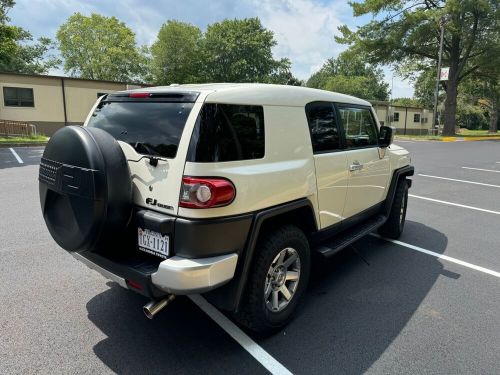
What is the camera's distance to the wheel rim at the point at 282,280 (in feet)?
9.45

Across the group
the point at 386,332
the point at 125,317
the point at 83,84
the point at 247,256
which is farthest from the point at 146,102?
the point at 83,84

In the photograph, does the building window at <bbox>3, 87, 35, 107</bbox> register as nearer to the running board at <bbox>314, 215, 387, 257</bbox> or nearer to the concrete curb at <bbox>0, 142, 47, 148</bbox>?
the concrete curb at <bbox>0, 142, 47, 148</bbox>

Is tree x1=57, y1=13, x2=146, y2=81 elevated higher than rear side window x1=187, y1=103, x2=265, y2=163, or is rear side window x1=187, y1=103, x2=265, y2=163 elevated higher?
tree x1=57, y1=13, x2=146, y2=81

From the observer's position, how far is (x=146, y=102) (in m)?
2.82

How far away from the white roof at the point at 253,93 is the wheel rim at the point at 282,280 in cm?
117

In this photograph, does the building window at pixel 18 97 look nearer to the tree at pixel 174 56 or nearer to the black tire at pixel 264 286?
the tree at pixel 174 56

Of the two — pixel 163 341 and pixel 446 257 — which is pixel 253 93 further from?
pixel 446 257

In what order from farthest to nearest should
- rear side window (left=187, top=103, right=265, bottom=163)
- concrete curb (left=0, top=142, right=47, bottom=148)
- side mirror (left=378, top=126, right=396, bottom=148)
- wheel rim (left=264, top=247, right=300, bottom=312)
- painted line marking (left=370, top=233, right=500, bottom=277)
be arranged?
concrete curb (left=0, top=142, right=47, bottom=148) → side mirror (left=378, top=126, right=396, bottom=148) → painted line marking (left=370, top=233, right=500, bottom=277) → wheel rim (left=264, top=247, right=300, bottom=312) → rear side window (left=187, top=103, right=265, bottom=163)

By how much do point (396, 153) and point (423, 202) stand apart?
3174 millimetres

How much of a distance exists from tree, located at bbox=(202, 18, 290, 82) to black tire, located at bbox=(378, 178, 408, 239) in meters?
44.5

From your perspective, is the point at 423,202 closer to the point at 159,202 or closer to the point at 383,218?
the point at 383,218

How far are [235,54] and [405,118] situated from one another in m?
22.4

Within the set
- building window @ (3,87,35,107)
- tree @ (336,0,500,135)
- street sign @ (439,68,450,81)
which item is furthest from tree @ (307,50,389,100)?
building window @ (3,87,35,107)

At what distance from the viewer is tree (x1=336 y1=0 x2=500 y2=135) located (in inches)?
1079
